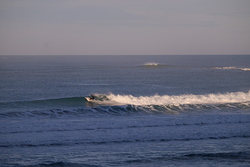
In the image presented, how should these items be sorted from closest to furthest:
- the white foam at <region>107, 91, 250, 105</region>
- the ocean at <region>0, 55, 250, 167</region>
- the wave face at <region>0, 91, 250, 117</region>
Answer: the ocean at <region>0, 55, 250, 167</region>
the wave face at <region>0, 91, 250, 117</region>
the white foam at <region>107, 91, 250, 105</region>

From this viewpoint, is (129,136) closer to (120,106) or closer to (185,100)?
(120,106)

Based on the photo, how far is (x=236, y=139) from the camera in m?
16.4

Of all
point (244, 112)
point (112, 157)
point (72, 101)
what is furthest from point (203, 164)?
point (72, 101)

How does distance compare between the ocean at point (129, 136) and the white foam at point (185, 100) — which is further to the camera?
the white foam at point (185, 100)

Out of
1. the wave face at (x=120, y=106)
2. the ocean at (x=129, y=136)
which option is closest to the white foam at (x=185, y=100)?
the wave face at (x=120, y=106)

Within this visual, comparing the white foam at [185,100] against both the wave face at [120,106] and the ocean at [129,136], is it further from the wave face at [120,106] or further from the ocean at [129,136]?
the ocean at [129,136]

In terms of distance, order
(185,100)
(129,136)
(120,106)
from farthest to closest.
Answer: (185,100) → (120,106) → (129,136)

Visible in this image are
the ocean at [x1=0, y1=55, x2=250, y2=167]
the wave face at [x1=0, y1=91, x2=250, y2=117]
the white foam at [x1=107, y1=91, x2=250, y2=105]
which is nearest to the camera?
the ocean at [x1=0, y1=55, x2=250, y2=167]

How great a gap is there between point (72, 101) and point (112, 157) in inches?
686

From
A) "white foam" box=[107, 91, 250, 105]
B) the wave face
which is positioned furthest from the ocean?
"white foam" box=[107, 91, 250, 105]

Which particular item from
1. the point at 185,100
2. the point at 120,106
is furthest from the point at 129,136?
the point at 185,100

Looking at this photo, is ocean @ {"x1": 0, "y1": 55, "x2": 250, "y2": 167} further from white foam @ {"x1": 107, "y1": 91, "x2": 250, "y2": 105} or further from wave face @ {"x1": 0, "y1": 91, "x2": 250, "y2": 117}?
white foam @ {"x1": 107, "y1": 91, "x2": 250, "y2": 105}

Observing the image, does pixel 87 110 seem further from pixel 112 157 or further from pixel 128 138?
pixel 112 157

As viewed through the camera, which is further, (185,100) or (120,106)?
(185,100)
